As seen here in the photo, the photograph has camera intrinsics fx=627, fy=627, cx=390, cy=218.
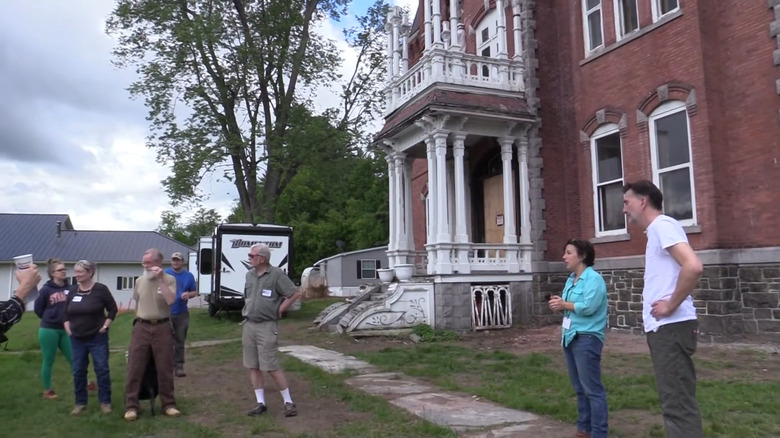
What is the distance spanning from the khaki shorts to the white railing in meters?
8.77

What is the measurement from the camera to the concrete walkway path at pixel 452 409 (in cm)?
564

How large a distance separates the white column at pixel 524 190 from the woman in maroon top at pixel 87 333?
9900 millimetres

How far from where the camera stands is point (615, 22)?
13.5 meters

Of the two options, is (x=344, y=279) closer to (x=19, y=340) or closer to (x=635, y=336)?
(x=19, y=340)

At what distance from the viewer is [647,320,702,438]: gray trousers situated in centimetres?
377

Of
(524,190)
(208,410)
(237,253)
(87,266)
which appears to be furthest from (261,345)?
(237,253)

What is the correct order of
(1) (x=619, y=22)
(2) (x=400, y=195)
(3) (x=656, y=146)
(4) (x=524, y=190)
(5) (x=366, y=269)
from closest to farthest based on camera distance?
(3) (x=656, y=146), (1) (x=619, y=22), (4) (x=524, y=190), (2) (x=400, y=195), (5) (x=366, y=269)

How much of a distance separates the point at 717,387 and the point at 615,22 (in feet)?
29.5

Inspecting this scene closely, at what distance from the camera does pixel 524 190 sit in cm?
1479

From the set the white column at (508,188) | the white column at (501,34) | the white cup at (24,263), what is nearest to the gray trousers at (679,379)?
the white cup at (24,263)

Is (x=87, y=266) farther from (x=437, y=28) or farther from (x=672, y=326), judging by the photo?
(x=437, y=28)

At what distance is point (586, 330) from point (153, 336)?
4456 mm

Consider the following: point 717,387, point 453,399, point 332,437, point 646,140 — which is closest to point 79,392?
point 332,437

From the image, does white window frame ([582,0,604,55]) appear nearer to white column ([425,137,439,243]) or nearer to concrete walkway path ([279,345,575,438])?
white column ([425,137,439,243])
